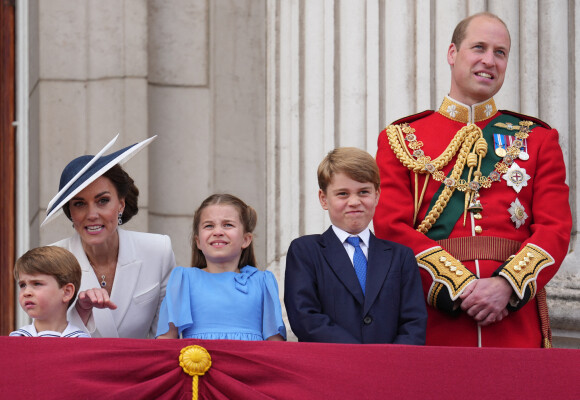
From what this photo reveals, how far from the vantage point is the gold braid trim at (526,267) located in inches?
165

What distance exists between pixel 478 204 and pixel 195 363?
52.0 inches

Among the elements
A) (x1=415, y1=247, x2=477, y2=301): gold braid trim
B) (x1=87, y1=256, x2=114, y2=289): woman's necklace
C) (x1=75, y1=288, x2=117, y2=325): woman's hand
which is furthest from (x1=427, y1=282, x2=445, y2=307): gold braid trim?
(x1=87, y1=256, x2=114, y2=289): woman's necklace

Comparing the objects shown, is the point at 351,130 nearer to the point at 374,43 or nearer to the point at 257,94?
the point at 374,43

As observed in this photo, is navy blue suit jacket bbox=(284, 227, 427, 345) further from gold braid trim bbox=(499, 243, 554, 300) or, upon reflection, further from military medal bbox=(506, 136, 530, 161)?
military medal bbox=(506, 136, 530, 161)

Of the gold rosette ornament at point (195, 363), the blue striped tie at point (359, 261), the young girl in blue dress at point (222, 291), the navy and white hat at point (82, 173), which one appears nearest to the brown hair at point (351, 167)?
the blue striped tie at point (359, 261)

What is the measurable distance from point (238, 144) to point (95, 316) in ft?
7.41

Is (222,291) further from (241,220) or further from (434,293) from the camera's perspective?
(434,293)

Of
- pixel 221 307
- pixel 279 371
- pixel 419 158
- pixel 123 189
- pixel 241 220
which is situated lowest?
pixel 279 371

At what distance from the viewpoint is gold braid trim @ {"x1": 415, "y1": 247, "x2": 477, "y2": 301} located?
4234 mm

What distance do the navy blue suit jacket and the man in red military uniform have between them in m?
0.17

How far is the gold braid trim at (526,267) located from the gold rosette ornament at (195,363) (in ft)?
3.74

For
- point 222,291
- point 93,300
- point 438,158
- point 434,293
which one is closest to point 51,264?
point 93,300

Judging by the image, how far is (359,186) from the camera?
4250 millimetres

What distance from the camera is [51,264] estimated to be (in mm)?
4137
